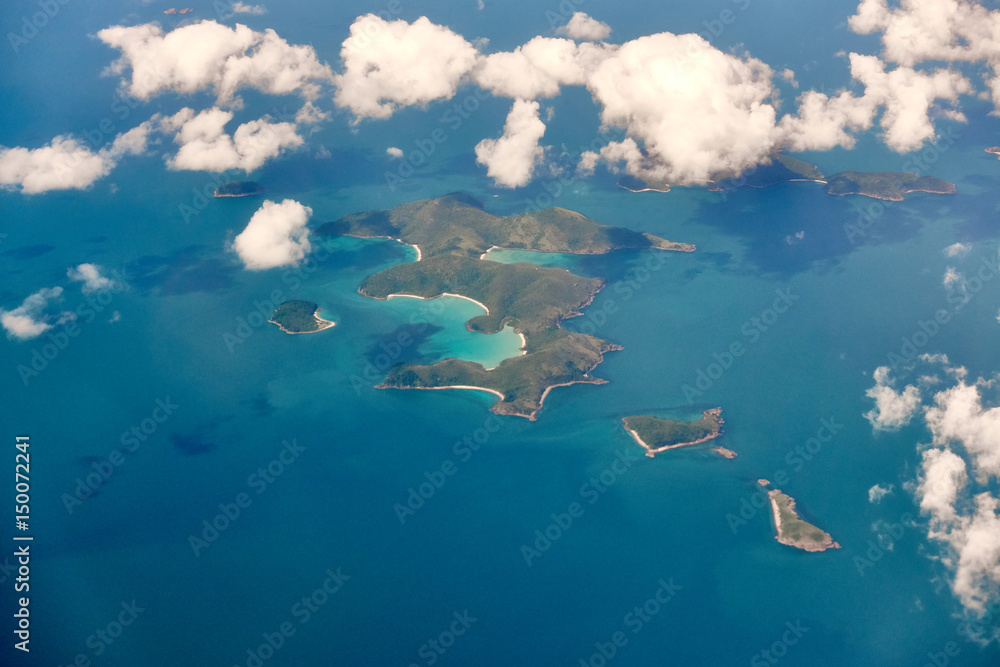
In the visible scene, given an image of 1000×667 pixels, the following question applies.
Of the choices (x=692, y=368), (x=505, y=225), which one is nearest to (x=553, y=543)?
(x=692, y=368)

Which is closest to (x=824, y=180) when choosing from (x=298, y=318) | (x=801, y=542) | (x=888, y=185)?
(x=888, y=185)

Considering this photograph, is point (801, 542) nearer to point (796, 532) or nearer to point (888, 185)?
point (796, 532)

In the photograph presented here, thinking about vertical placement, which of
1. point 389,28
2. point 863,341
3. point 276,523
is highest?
point 389,28

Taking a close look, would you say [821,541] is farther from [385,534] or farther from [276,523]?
[276,523]

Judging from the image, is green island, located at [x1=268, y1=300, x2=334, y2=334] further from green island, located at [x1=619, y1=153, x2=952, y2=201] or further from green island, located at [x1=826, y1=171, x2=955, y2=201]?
green island, located at [x1=826, y1=171, x2=955, y2=201]

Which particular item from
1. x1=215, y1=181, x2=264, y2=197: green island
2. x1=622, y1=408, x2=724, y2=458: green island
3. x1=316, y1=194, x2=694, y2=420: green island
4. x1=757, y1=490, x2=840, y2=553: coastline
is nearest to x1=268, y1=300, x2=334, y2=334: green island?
x1=316, y1=194, x2=694, y2=420: green island
